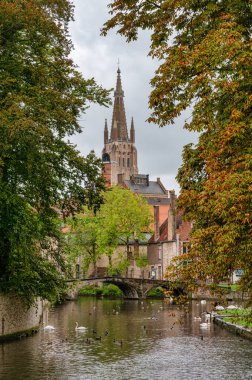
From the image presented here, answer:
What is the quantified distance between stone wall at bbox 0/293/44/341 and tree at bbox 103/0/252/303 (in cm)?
1385

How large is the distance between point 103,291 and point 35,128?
180 ft

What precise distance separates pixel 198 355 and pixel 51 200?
793 cm

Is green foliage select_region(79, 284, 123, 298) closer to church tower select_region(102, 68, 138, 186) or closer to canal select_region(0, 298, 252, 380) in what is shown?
canal select_region(0, 298, 252, 380)

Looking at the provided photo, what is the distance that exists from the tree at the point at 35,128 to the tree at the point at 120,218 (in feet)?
140

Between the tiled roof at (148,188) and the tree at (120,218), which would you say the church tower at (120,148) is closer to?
the tiled roof at (148,188)

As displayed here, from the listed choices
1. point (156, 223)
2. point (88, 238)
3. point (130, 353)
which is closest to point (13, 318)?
point (130, 353)

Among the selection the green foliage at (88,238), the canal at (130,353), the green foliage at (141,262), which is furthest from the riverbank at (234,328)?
the green foliage at (141,262)

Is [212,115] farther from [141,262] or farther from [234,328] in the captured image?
[141,262]

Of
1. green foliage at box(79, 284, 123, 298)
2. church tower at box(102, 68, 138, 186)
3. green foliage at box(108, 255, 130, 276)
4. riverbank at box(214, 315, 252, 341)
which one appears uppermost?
church tower at box(102, 68, 138, 186)

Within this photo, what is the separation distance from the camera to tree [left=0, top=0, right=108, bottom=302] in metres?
20.7

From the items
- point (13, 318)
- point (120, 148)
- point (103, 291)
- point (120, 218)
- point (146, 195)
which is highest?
point (120, 148)

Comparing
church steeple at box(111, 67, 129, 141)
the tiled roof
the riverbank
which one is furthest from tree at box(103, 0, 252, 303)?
church steeple at box(111, 67, 129, 141)

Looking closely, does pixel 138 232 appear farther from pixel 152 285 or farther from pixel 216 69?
pixel 216 69

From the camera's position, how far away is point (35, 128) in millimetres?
19859
